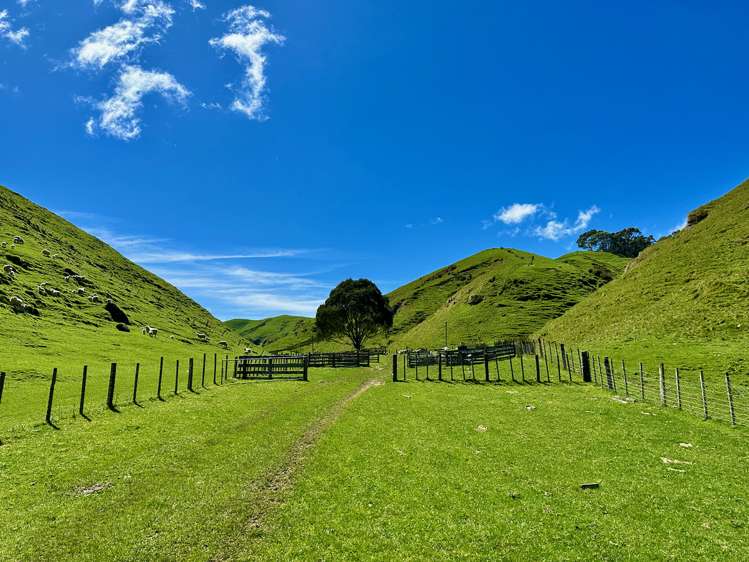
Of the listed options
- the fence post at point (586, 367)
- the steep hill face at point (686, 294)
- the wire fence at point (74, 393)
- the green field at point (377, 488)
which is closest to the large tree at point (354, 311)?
the steep hill face at point (686, 294)

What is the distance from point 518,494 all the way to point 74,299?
90.6 m

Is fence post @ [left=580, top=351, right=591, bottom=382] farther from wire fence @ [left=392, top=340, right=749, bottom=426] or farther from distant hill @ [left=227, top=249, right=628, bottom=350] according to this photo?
distant hill @ [left=227, top=249, right=628, bottom=350]

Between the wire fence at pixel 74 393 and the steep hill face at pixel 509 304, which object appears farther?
the steep hill face at pixel 509 304

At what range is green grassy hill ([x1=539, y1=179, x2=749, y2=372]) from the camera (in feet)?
130

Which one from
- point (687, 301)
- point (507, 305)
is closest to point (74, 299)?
point (507, 305)

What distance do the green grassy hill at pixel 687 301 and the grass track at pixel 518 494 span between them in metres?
23.1

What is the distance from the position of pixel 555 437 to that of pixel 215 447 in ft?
50.1

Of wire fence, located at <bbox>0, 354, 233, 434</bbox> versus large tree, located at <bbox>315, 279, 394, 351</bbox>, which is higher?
large tree, located at <bbox>315, 279, 394, 351</bbox>

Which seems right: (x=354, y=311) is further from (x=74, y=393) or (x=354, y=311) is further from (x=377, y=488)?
(x=377, y=488)

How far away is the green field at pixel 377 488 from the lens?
8.84 metres

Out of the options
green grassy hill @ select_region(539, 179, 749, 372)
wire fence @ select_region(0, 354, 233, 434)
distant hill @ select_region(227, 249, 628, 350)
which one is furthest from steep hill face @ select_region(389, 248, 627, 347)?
wire fence @ select_region(0, 354, 233, 434)

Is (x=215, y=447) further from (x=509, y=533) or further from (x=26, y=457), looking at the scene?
(x=509, y=533)

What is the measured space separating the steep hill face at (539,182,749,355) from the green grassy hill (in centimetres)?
10

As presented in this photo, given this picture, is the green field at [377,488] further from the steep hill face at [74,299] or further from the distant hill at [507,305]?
the distant hill at [507,305]
